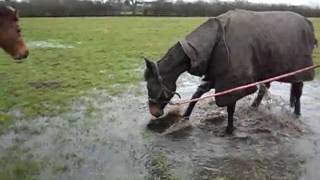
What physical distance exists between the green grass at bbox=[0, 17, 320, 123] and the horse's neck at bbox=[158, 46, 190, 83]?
9.92 feet

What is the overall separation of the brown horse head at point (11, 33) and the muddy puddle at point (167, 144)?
4.46ft

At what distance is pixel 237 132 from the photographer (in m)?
8.77

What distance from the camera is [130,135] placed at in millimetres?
8688

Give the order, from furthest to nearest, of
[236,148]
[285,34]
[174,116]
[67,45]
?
1. [67,45]
2. [174,116]
3. [285,34]
4. [236,148]

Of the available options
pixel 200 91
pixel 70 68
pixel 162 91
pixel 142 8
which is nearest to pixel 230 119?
pixel 200 91

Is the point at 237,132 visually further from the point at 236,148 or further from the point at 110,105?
the point at 110,105

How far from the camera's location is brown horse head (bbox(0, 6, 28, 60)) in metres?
8.41

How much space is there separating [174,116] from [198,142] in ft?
3.58

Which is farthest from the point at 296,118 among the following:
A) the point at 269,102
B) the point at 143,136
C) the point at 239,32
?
the point at 143,136

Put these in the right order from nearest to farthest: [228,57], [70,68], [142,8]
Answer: [228,57], [70,68], [142,8]

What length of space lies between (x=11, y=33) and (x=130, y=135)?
2633mm

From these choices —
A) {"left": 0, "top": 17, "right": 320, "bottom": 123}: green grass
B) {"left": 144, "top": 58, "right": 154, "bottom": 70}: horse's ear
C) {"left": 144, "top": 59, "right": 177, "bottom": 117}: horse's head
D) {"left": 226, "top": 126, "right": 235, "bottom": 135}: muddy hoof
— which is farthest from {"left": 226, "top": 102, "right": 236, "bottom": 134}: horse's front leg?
{"left": 0, "top": 17, "right": 320, "bottom": 123}: green grass

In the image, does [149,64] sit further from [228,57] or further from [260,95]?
[260,95]

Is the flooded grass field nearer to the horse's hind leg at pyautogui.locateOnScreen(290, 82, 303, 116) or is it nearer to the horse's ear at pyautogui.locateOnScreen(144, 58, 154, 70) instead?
the horse's hind leg at pyautogui.locateOnScreen(290, 82, 303, 116)
